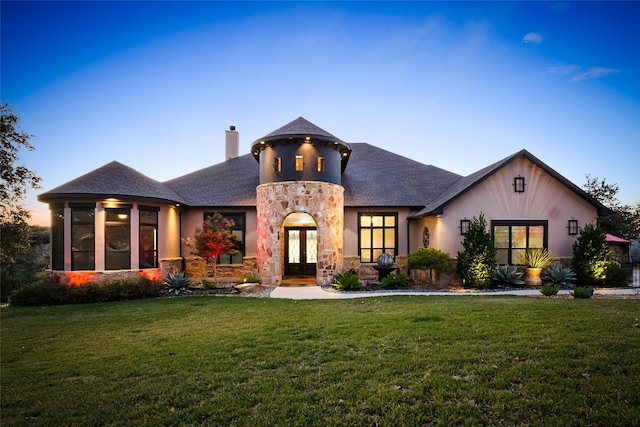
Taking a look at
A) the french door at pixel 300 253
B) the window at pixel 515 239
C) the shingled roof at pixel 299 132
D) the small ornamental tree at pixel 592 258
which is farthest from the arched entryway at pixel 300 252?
the small ornamental tree at pixel 592 258

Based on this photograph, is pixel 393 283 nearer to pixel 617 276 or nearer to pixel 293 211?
pixel 293 211

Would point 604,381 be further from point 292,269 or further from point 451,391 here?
point 292,269

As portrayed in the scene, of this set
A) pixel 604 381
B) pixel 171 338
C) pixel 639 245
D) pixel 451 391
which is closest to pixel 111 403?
pixel 171 338

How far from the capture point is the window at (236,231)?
15.2 metres

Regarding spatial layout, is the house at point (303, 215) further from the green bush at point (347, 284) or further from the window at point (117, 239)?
the green bush at point (347, 284)

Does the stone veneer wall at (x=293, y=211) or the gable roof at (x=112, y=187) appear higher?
the gable roof at (x=112, y=187)

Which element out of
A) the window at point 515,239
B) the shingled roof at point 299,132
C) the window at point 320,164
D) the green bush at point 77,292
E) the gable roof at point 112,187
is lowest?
the green bush at point 77,292

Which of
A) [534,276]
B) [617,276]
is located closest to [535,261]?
[534,276]

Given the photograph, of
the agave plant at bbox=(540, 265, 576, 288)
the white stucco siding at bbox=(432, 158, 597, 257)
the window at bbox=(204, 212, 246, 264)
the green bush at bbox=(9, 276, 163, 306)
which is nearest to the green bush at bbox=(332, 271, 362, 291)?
the white stucco siding at bbox=(432, 158, 597, 257)

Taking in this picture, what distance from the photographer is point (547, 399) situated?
334cm

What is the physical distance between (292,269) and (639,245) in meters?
17.7

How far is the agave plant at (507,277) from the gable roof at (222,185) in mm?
10927

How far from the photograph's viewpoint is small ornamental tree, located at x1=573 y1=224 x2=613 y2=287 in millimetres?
12148

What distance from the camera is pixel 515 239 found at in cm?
1335
